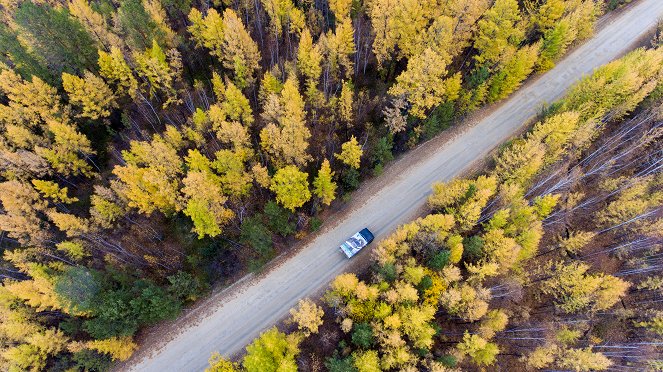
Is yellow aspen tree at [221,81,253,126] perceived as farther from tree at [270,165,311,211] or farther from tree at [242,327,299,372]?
tree at [242,327,299,372]

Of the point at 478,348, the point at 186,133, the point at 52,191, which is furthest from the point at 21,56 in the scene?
the point at 478,348

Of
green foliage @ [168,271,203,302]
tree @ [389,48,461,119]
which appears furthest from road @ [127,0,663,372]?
tree @ [389,48,461,119]

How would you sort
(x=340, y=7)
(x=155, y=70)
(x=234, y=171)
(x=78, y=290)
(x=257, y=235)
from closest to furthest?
(x=78, y=290), (x=257, y=235), (x=234, y=171), (x=155, y=70), (x=340, y=7)

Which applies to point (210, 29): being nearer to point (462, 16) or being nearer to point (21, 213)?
point (21, 213)

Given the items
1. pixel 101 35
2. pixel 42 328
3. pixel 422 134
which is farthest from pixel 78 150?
pixel 422 134

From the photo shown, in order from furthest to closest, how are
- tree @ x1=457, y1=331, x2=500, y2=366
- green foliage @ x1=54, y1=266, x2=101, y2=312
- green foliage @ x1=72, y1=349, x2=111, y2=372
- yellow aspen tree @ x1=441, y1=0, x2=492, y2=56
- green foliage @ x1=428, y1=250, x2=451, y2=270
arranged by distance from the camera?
yellow aspen tree @ x1=441, y1=0, x2=492, y2=56, green foliage @ x1=428, y1=250, x2=451, y2=270, green foliage @ x1=72, y1=349, x2=111, y2=372, green foliage @ x1=54, y1=266, x2=101, y2=312, tree @ x1=457, y1=331, x2=500, y2=366
